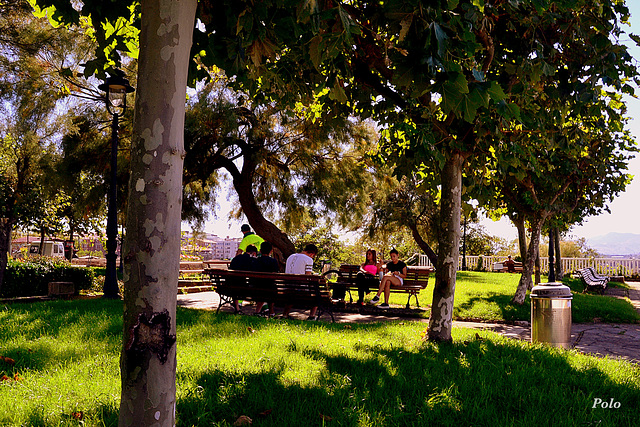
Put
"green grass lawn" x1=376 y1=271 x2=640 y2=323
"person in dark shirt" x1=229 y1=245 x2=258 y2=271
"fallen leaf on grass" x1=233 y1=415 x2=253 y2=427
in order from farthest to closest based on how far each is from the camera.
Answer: "green grass lawn" x1=376 y1=271 x2=640 y2=323 → "person in dark shirt" x1=229 y1=245 x2=258 y2=271 → "fallen leaf on grass" x1=233 y1=415 x2=253 y2=427

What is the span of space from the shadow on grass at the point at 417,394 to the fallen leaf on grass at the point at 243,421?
0.25 feet

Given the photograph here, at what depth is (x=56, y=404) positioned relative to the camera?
3359 millimetres

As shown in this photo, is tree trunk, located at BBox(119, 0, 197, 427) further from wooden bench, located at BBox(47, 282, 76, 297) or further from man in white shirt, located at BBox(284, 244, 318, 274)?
wooden bench, located at BBox(47, 282, 76, 297)

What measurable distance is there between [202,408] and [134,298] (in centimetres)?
149

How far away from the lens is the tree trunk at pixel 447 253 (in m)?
5.93

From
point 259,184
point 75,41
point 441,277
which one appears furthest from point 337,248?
point 441,277

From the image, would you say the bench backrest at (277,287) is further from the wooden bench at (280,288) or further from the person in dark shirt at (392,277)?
the person in dark shirt at (392,277)

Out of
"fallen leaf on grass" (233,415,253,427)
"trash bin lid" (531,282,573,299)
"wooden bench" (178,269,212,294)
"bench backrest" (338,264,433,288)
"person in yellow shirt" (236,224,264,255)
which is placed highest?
"person in yellow shirt" (236,224,264,255)

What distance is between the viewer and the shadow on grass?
3316 mm

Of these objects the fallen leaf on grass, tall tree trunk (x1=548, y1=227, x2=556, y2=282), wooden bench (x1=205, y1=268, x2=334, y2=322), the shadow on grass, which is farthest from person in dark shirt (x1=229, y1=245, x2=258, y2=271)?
tall tree trunk (x1=548, y1=227, x2=556, y2=282)

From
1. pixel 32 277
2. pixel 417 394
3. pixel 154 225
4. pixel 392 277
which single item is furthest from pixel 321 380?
pixel 32 277

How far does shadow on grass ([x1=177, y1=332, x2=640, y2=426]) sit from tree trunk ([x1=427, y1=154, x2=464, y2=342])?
2.94 feet

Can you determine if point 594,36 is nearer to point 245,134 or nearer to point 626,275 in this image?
point 245,134

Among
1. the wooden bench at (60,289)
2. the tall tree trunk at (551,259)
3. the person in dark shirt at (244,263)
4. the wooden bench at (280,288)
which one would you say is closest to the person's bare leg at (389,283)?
the wooden bench at (280,288)
